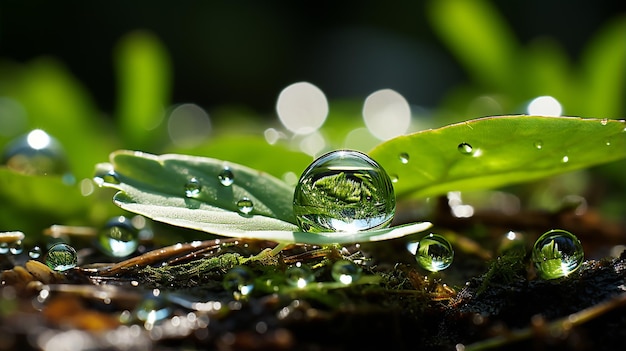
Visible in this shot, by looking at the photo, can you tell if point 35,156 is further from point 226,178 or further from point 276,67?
point 276,67

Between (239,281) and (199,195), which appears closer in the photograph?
(239,281)

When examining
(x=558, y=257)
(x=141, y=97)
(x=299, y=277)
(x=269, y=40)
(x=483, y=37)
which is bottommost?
(x=299, y=277)

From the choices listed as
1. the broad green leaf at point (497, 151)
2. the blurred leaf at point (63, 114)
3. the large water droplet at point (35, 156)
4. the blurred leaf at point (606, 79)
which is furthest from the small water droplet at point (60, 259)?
the blurred leaf at point (606, 79)

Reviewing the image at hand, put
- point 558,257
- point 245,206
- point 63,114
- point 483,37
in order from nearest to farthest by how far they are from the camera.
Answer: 1. point 558,257
2. point 245,206
3. point 63,114
4. point 483,37

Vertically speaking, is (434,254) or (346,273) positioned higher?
(434,254)

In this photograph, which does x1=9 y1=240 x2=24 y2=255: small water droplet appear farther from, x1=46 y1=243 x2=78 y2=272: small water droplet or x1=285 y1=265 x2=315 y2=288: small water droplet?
x1=285 y1=265 x2=315 y2=288: small water droplet

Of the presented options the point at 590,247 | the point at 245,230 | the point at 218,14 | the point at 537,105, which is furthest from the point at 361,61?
the point at 245,230

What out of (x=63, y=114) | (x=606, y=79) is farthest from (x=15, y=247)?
(x=606, y=79)
